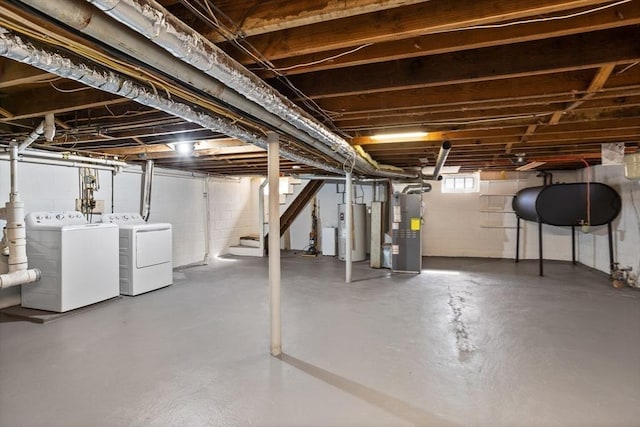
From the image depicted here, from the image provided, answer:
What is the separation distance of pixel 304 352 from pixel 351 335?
0.53 meters

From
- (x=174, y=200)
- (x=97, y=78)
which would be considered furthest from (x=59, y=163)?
(x=97, y=78)

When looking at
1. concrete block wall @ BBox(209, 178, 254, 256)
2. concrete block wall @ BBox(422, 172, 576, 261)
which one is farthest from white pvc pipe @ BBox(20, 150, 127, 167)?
concrete block wall @ BBox(422, 172, 576, 261)

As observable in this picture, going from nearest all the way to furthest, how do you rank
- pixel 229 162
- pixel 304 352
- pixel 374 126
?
pixel 304 352, pixel 374 126, pixel 229 162

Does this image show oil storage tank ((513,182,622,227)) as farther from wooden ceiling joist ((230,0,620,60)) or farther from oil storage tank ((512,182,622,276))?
wooden ceiling joist ((230,0,620,60))

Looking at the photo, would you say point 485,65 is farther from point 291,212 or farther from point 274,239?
point 291,212

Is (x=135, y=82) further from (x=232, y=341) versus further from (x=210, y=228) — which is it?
(x=210, y=228)

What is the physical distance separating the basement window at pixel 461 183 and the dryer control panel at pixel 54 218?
6.23 m

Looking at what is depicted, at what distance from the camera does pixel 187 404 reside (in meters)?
2.01

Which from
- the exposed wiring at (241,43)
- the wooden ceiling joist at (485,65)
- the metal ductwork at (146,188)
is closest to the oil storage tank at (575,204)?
the wooden ceiling joist at (485,65)

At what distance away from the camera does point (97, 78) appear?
1.73 m

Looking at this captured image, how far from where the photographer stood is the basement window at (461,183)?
6.74 metres

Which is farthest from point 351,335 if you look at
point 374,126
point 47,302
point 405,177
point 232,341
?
point 405,177

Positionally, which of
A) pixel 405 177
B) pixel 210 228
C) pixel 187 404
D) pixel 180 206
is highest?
pixel 405 177

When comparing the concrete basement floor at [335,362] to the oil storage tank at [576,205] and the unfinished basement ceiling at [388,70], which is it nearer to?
the oil storage tank at [576,205]
